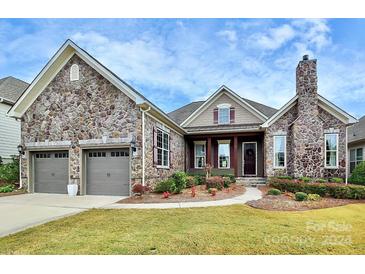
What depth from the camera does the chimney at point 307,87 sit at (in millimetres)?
13930

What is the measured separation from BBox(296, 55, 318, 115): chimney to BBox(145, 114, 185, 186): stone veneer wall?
787cm

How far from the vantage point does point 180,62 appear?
12.6 meters

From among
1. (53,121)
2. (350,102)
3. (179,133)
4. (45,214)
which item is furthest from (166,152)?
(350,102)

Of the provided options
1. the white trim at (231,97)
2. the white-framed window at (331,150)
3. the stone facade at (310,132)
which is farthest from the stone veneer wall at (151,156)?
the white-framed window at (331,150)

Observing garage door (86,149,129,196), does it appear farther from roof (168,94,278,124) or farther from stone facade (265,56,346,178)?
stone facade (265,56,346,178)

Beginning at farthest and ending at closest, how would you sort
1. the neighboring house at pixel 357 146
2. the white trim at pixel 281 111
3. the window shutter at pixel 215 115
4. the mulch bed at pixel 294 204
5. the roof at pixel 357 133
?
1. the window shutter at pixel 215 115
2. the roof at pixel 357 133
3. the neighboring house at pixel 357 146
4. the white trim at pixel 281 111
5. the mulch bed at pixel 294 204

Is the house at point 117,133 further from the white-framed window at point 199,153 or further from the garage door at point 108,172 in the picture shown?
the white-framed window at point 199,153

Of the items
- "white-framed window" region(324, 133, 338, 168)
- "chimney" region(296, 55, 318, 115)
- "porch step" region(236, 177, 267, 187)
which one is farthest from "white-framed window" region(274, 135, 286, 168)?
"white-framed window" region(324, 133, 338, 168)

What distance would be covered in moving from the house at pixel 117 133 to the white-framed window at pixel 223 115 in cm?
139

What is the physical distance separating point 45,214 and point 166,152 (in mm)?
7366

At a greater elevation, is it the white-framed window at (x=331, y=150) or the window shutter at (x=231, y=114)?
the window shutter at (x=231, y=114)

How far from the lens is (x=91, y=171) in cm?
1157
